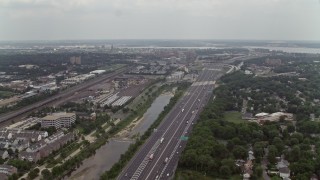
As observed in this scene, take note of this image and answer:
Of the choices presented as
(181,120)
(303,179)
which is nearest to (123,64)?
(181,120)

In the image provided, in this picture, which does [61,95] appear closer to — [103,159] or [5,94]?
[5,94]

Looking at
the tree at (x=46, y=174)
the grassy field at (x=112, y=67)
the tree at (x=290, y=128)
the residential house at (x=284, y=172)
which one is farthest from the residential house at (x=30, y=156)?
the grassy field at (x=112, y=67)

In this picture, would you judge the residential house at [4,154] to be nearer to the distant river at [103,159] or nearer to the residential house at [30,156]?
Answer: the residential house at [30,156]

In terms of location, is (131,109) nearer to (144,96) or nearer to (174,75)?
(144,96)

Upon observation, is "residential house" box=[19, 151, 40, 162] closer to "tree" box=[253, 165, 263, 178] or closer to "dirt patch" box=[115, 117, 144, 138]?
"dirt patch" box=[115, 117, 144, 138]

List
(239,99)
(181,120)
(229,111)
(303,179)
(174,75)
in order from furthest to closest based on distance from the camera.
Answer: (174,75), (239,99), (229,111), (181,120), (303,179)

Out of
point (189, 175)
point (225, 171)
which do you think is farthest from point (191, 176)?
point (225, 171)
